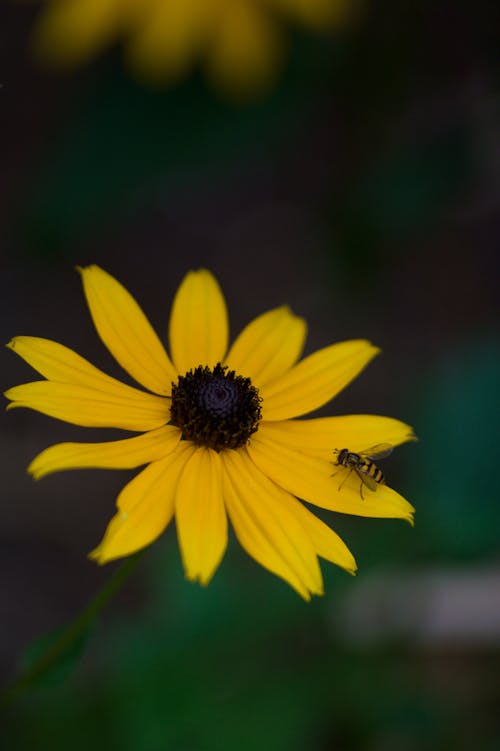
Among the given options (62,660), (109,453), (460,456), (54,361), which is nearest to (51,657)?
(62,660)

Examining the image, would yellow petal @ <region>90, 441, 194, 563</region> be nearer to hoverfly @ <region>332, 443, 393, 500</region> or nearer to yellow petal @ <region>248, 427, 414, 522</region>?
yellow petal @ <region>248, 427, 414, 522</region>

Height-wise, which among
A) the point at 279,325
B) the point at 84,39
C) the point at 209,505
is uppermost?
the point at 84,39

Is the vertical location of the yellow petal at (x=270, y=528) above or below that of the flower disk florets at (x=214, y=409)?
below

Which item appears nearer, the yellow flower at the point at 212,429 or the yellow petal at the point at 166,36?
the yellow flower at the point at 212,429

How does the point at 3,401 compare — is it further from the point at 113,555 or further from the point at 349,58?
the point at 113,555

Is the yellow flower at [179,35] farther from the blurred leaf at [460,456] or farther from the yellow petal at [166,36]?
the blurred leaf at [460,456]

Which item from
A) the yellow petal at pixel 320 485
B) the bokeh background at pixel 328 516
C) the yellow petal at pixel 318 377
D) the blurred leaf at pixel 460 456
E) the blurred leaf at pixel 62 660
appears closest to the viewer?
the yellow petal at pixel 320 485

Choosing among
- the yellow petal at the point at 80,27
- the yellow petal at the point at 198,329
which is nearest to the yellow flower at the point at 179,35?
the yellow petal at the point at 80,27

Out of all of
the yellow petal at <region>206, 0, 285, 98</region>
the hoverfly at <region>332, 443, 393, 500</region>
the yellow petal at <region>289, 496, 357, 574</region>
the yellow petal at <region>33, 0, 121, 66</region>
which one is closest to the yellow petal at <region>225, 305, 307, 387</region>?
the hoverfly at <region>332, 443, 393, 500</region>

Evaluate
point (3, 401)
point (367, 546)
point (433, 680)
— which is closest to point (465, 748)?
point (433, 680)
